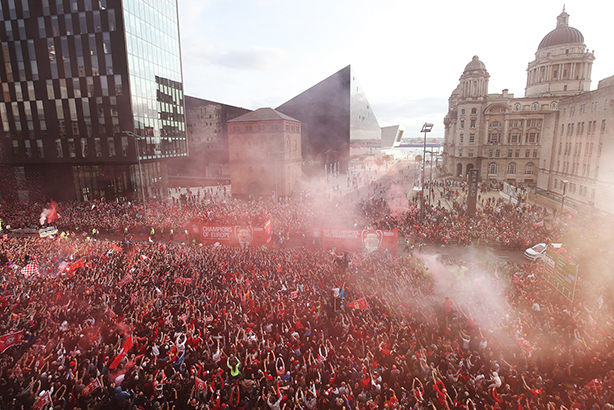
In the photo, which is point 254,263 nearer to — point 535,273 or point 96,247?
point 96,247

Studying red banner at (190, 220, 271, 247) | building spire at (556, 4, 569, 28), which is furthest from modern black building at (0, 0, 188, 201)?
building spire at (556, 4, 569, 28)

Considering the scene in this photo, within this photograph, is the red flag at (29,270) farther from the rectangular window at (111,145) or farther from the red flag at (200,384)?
the rectangular window at (111,145)

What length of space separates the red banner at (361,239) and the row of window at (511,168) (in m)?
47.8

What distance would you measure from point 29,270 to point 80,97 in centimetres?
2648

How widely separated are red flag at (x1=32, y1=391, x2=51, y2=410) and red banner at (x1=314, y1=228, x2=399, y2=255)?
1378cm

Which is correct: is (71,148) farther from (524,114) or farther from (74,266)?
(524,114)

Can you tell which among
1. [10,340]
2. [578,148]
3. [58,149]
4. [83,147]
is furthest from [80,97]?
[578,148]

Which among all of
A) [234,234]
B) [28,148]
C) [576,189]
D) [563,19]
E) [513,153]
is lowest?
[234,234]

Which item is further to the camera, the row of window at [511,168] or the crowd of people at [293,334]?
the row of window at [511,168]

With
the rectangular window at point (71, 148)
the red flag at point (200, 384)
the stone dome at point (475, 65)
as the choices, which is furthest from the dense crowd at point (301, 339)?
the stone dome at point (475, 65)

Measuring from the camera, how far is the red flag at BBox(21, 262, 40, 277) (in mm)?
14375

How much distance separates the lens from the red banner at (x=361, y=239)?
1817 cm

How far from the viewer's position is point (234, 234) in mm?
20078

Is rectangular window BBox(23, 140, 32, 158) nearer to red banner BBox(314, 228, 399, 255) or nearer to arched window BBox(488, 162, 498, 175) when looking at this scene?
red banner BBox(314, 228, 399, 255)
